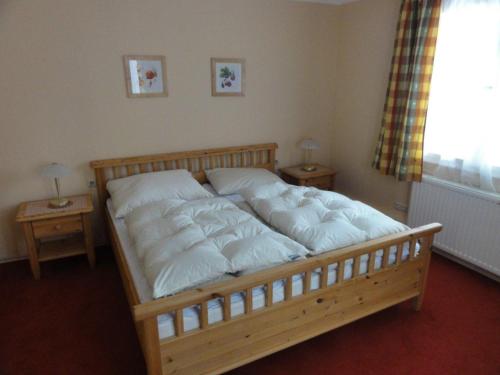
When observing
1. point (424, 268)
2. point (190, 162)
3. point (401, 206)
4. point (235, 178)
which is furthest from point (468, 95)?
point (190, 162)

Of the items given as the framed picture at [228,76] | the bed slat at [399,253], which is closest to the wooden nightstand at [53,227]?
the framed picture at [228,76]

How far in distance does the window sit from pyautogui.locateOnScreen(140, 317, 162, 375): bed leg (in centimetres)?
268

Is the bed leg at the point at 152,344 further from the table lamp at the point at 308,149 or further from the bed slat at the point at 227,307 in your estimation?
the table lamp at the point at 308,149

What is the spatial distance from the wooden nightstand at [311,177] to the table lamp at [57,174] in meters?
2.20

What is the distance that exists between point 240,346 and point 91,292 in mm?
1509

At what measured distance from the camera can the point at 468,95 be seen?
2848 mm

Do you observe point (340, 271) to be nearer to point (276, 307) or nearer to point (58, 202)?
point (276, 307)

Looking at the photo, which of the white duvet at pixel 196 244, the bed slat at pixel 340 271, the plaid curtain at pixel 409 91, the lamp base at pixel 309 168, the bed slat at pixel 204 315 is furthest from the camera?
the lamp base at pixel 309 168

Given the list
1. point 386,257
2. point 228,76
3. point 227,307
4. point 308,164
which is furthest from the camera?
point 308,164

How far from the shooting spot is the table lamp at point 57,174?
2.85 m

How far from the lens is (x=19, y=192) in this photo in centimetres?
307

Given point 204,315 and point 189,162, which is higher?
point 189,162

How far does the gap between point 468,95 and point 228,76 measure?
2124 millimetres

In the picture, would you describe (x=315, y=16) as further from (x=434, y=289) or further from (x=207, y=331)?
(x=207, y=331)
